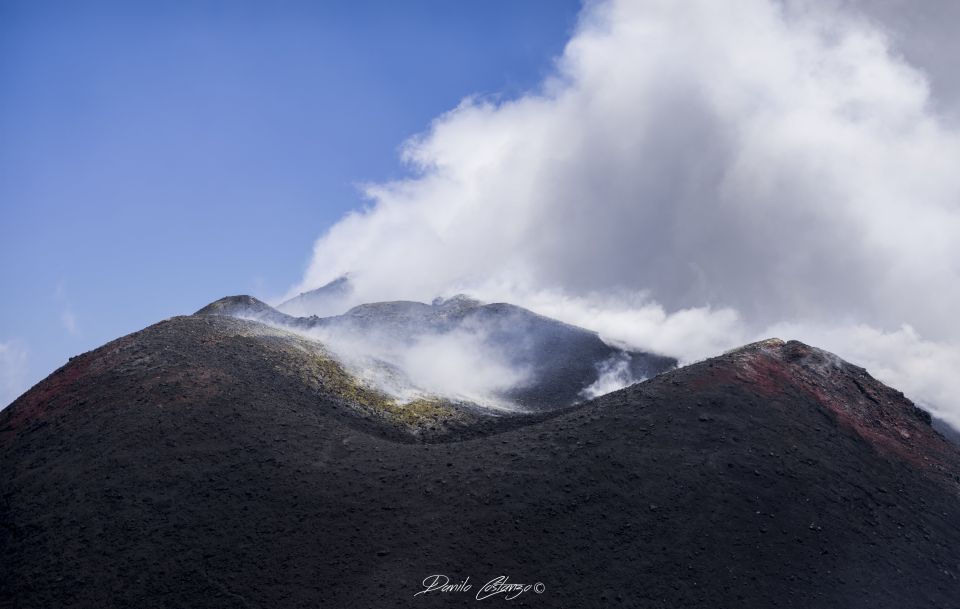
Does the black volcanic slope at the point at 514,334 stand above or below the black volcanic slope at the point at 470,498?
above

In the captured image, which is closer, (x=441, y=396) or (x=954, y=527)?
(x=954, y=527)

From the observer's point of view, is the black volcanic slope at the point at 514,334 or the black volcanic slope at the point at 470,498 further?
the black volcanic slope at the point at 514,334

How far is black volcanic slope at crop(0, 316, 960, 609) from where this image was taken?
778 inches

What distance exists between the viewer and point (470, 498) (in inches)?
901

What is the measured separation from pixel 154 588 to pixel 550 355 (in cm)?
4808

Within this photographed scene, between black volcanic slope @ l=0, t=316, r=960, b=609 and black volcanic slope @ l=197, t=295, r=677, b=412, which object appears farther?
black volcanic slope @ l=197, t=295, r=677, b=412

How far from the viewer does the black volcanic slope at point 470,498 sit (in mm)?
19766

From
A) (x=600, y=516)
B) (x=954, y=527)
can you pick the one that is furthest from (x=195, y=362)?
(x=954, y=527)

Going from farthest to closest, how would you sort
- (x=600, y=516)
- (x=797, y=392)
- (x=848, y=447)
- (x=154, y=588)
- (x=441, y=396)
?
(x=441, y=396), (x=797, y=392), (x=848, y=447), (x=600, y=516), (x=154, y=588)

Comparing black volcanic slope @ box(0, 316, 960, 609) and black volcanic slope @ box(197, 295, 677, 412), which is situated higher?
black volcanic slope @ box(197, 295, 677, 412)

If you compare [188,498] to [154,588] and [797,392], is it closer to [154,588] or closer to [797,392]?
[154,588]

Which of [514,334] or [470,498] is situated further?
[514,334]

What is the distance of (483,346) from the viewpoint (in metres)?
63.8

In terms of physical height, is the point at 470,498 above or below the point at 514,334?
below
